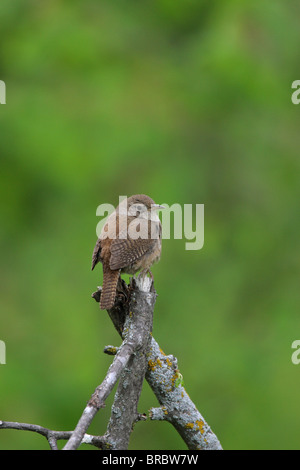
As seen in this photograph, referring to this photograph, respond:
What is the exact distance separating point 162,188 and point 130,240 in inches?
156

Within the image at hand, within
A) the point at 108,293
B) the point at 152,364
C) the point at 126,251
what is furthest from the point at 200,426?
the point at 126,251

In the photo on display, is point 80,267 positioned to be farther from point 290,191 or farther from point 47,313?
point 290,191

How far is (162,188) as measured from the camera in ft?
23.3

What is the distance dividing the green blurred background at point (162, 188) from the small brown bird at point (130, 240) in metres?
2.79

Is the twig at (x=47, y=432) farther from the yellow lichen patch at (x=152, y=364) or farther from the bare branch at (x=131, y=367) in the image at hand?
the yellow lichen patch at (x=152, y=364)

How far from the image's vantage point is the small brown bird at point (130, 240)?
3.05 meters

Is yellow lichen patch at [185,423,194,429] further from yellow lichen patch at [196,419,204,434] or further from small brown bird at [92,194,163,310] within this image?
small brown bird at [92,194,163,310]

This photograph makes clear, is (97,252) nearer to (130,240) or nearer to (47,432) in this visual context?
(130,240)

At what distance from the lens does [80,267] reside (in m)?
6.86

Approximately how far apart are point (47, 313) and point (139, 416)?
4225 millimetres

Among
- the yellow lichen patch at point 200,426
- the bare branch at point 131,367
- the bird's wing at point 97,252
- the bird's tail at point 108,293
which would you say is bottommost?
the yellow lichen patch at point 200,426

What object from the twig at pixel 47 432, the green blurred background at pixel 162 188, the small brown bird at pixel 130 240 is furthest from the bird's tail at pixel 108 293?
the green blurred background at pixel 162 188

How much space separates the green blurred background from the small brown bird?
2.79m

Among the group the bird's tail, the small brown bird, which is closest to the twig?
the bird's tail
